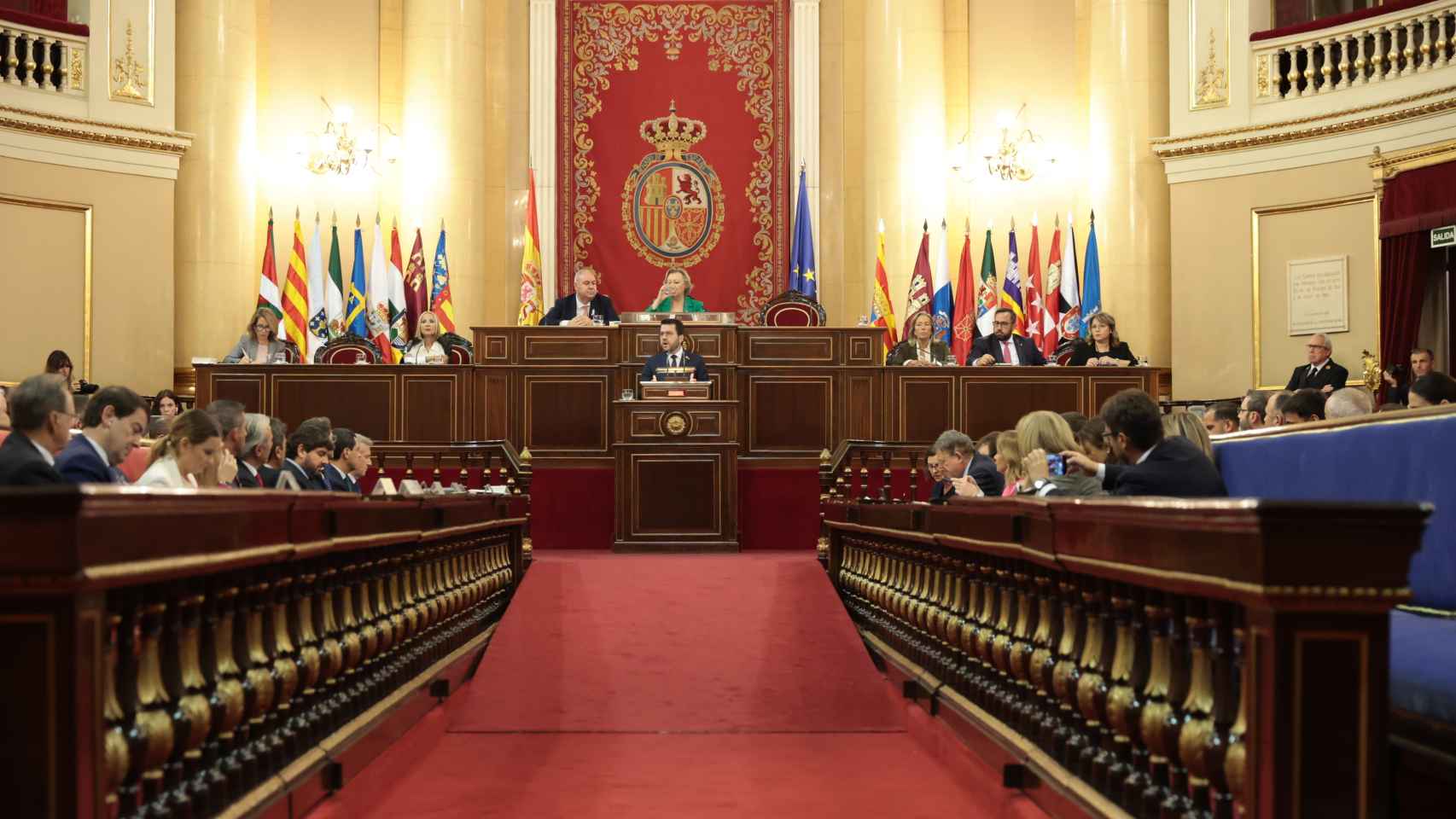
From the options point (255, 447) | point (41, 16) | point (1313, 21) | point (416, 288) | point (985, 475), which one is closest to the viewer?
point (255, 447)

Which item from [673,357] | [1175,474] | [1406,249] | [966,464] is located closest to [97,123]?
[673,357]

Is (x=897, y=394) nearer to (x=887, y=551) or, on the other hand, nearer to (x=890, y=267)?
(x=890, y=267)

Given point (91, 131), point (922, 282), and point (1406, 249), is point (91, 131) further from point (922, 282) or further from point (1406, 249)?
point (1406, 249)

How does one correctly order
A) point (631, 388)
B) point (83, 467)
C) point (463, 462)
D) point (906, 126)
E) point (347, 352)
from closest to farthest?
point (83, 467), point (463, 462), point (631, 388), point (347, 352), point (906, 126)

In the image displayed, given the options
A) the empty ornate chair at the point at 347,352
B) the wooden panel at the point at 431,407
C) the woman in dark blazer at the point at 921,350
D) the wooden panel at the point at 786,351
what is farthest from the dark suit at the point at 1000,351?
the empty ornate chair at the point at 347,352

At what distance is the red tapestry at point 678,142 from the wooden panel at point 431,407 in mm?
4491

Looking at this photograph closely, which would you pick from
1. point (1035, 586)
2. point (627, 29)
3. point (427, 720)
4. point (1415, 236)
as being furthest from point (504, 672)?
point (627, 29)

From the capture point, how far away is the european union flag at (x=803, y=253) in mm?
14634

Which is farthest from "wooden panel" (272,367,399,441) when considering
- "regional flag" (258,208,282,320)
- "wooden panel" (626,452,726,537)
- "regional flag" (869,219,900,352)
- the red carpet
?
"regional flag" (869,219,900,352)

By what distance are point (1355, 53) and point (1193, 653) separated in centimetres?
1196

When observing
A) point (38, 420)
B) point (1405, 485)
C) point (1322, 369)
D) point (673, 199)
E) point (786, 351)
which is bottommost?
point (1405, 485)

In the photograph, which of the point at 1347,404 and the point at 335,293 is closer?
the point at 1347,404

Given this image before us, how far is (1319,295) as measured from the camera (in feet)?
41.9

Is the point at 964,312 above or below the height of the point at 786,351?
above
